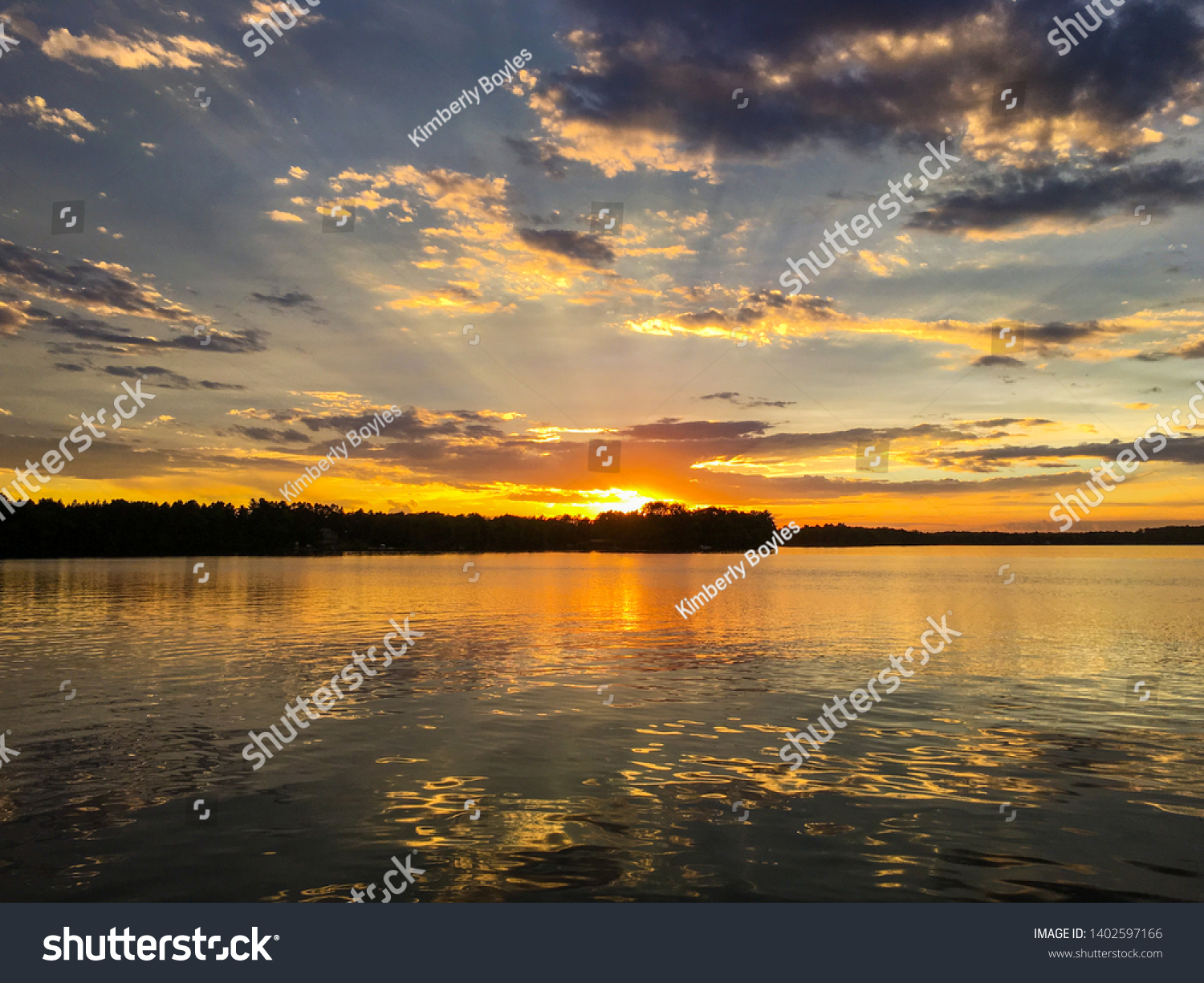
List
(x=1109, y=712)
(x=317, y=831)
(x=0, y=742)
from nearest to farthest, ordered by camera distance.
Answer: (x=317, y=831) → (x=0, y=742) → (x=1109, y=712)

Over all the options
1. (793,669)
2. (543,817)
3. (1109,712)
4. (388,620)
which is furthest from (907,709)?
(388,620)

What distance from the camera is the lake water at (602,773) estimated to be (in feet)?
41.7

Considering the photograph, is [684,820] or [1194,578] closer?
[684,820]

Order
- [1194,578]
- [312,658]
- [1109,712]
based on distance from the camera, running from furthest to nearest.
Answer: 1. [1194,578]
2. [312,658]
3. [1109,712]

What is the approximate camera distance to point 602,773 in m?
18.5

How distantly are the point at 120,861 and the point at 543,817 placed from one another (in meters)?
7.43

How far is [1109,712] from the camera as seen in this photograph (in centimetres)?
2548

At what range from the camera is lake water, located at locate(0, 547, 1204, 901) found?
1270 centimetres
